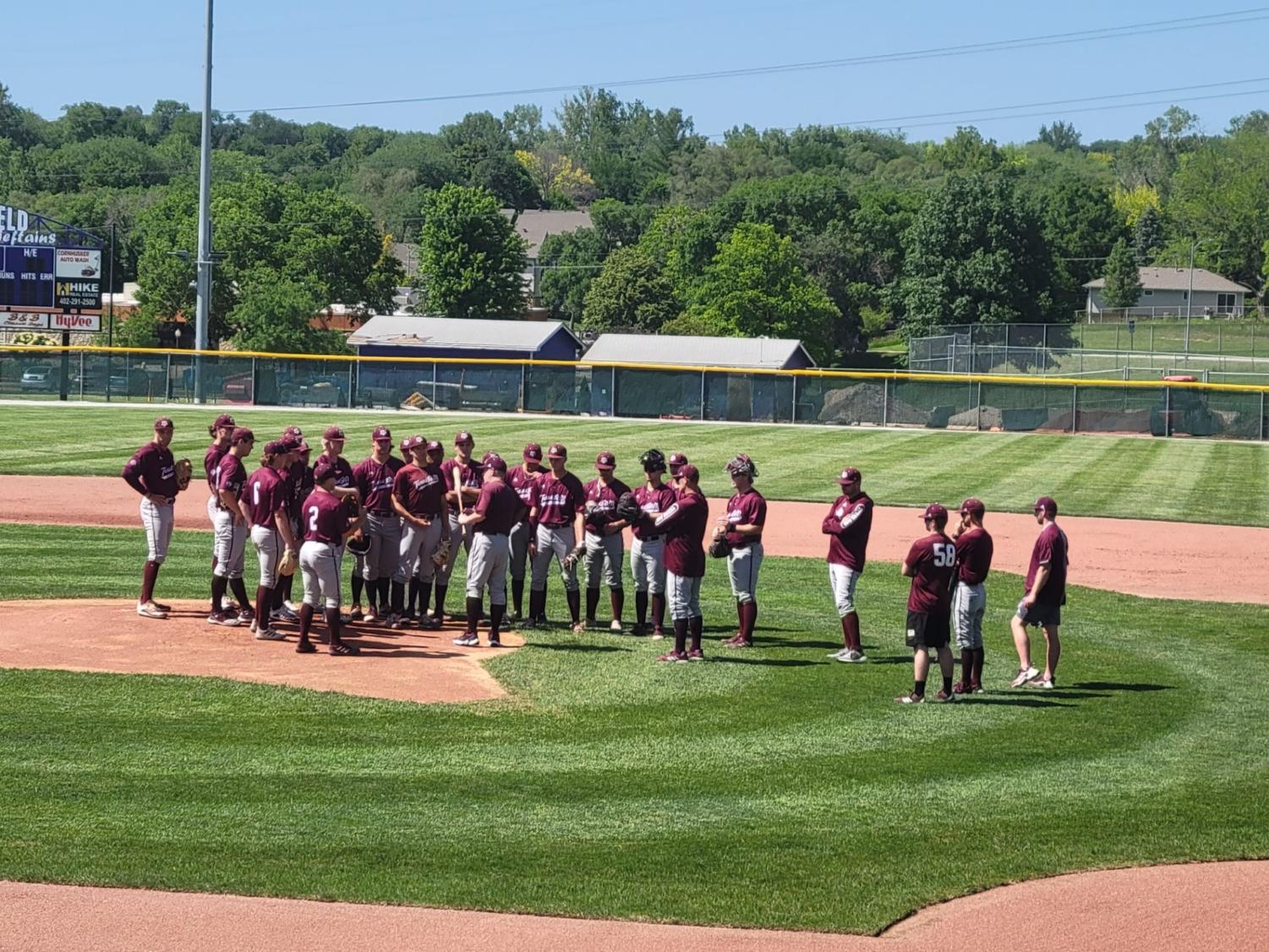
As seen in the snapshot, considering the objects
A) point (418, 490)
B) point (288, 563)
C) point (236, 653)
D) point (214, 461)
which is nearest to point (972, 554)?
point (418, 490)

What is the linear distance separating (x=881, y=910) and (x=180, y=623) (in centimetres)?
942

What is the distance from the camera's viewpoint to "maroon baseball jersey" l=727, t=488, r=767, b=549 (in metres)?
14.2

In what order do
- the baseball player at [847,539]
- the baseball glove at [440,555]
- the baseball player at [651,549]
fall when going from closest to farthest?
the baseball player at [847,539], the baseball player at [651,549], the baseball glove at [440,555]

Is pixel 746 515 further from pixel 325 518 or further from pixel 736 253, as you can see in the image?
pixel 736 253

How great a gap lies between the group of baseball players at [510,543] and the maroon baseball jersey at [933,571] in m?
0.01

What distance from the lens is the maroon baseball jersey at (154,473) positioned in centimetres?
1530

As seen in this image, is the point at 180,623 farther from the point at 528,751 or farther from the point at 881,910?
the point at 881,910

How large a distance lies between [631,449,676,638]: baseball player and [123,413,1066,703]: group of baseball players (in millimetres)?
18

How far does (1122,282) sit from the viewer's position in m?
109

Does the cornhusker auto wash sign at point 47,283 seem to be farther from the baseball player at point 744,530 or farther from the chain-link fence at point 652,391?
the baseball player at point 744,530

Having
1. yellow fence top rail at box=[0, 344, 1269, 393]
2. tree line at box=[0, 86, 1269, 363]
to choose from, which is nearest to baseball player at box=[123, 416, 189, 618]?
yellow fence top rail at box=[0, 344, 1269, 393]

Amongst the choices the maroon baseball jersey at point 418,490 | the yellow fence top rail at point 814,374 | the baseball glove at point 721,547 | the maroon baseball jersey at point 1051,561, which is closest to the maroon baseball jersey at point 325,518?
the maroon baseball jersey at point 418,490

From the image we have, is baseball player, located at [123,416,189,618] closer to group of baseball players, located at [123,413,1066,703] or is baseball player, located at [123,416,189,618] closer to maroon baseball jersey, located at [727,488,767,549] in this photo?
group of baseball players, located at [123,413,1066,703]

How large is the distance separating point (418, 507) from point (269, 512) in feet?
5.39
